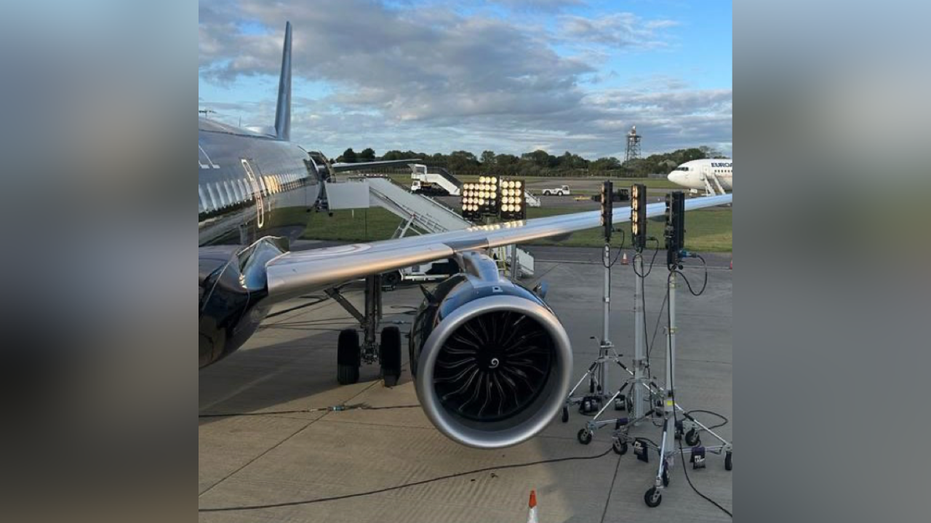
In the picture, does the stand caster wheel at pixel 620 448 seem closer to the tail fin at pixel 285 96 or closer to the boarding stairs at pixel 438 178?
the tail fin at pixel 285 96

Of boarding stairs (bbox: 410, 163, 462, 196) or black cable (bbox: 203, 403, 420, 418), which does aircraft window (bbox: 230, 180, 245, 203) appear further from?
boarding stairs (bbox: 410, 163, 462, 196)

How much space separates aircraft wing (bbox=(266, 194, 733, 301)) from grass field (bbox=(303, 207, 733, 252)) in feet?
63.2

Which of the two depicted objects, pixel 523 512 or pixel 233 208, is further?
pixel 233 208

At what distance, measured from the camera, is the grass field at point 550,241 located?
3322cm

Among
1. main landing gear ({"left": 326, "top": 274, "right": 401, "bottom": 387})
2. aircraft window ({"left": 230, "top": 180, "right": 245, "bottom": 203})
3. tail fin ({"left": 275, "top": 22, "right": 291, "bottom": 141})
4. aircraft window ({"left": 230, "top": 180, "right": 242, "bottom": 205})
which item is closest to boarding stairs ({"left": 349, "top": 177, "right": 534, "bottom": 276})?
tail fin ({"left": 275, "top": 22, "right": 291, "bottom": 141})

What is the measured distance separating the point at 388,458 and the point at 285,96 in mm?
13316

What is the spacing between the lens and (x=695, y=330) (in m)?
14.0

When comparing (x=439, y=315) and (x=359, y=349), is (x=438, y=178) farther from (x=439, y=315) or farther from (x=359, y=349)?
(x=439, y=315)
